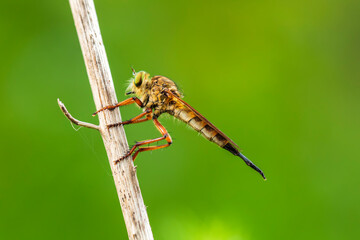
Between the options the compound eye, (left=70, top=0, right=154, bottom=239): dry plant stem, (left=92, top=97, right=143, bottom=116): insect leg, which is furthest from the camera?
the compound eye

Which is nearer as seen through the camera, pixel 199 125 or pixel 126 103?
pixel 126 103

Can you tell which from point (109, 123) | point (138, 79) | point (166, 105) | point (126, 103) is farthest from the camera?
point (166, 105)

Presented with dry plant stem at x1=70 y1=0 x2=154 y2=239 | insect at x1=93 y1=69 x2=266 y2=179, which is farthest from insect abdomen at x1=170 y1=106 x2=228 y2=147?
dry plant stem at x1=70 y1=0 x2=154 y2=239

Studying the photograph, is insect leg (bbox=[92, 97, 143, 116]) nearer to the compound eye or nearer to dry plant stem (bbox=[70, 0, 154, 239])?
dry plant stem (bbox=[70, 0, 154, 239])

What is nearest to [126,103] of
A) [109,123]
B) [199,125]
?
[109,123]

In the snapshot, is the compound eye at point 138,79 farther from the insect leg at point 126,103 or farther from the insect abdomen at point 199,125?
the insect abdomen at point 199,125

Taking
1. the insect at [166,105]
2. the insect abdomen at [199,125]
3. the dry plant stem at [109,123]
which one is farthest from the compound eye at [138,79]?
the dry plant stem at [109,123]

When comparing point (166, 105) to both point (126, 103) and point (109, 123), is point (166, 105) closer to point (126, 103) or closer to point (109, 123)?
point (126, 103)
